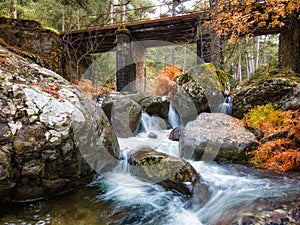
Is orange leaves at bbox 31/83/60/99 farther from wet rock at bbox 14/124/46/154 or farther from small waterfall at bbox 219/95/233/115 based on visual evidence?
small waterfall at bbox 219/95/233/115

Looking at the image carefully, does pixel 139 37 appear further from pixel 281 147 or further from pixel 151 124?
pixel 281 147

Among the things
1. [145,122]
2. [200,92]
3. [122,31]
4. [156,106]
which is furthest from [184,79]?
[122,31]

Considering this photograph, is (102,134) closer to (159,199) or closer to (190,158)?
(159,199)

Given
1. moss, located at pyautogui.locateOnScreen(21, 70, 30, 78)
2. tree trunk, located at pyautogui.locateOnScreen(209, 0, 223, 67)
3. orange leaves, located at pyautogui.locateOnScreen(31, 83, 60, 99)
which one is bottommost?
orange leaves, located at pyautogui.locateOnScreen(31, 83, 60, 99)

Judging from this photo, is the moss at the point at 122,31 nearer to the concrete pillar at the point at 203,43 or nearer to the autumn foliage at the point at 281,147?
the concrete pillar at the point at 203,43

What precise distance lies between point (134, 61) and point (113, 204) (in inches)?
401

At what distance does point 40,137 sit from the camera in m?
2.59

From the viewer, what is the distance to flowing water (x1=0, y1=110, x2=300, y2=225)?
8.07ft

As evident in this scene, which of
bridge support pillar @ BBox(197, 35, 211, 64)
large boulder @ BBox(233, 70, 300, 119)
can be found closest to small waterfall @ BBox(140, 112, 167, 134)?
large boulder @ BBox(233, 70, 300, 119)

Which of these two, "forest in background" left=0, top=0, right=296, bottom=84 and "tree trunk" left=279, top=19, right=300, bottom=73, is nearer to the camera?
"tree trunk" left=279, top=19, right=300, bottom=73

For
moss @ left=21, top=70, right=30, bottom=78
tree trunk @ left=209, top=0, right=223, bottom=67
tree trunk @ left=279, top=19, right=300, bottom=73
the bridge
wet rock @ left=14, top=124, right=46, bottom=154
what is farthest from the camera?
the bridge

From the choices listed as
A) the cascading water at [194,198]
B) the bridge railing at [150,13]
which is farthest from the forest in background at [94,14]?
the cascading water at [194,198]

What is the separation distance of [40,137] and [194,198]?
7.91ft

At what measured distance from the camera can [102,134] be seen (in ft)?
11.7
